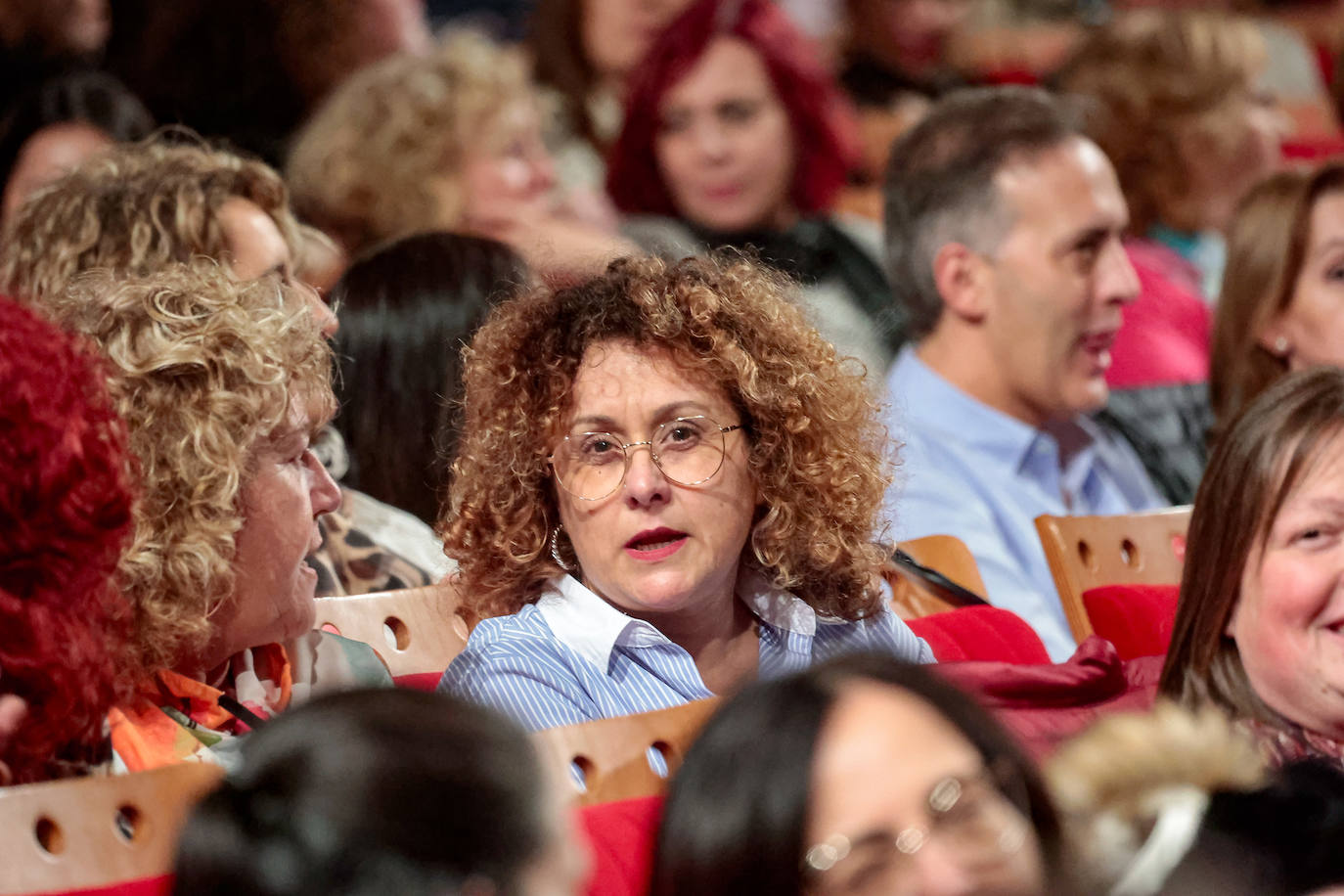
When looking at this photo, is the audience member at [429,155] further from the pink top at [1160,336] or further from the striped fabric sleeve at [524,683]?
the striped fabric sleeve at [524,683]

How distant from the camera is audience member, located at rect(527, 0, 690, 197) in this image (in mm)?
5094

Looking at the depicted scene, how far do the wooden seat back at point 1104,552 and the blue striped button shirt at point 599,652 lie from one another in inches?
16.0

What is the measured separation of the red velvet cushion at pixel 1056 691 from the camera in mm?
2090

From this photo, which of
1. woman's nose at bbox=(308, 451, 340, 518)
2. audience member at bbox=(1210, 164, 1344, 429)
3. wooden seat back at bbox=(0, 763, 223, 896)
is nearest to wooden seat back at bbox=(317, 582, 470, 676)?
woman's nose at bbox=(308, 451, 340, 518)

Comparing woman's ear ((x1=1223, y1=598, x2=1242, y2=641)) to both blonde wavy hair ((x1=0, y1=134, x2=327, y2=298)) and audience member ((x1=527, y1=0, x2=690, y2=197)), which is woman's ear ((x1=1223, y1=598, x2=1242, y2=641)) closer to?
blonde wavy hair ((x1=0, y1=134, x2=327, y2=298))

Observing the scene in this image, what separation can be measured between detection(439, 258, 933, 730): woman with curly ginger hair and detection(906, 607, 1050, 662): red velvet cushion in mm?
51

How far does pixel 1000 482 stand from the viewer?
3.35m

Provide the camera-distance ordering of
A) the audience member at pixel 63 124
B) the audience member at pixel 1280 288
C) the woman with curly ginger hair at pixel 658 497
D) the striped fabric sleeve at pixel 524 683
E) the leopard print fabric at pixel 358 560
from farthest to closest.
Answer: the audience member at pixel 63 124, the audience member at pixel 1280 288, the leopard print fabric at pixel 358 560, the woman with curly ginger hair at pixel 658 497, the striped fabric sleeve at pixel 524 683

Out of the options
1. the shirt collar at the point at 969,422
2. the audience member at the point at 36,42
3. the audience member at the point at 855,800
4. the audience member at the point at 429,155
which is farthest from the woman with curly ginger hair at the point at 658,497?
the audience member at the point at 36,42

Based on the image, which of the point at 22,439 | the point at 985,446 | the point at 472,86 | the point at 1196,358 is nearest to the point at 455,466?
the point at 22,439

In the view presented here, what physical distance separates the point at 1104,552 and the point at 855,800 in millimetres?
1616

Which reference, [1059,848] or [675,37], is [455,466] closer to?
[1059,848]

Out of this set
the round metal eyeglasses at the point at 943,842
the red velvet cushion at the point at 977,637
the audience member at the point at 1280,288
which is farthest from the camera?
the audience member at the point at 1280,288

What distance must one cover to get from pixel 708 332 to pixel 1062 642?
1012mm
